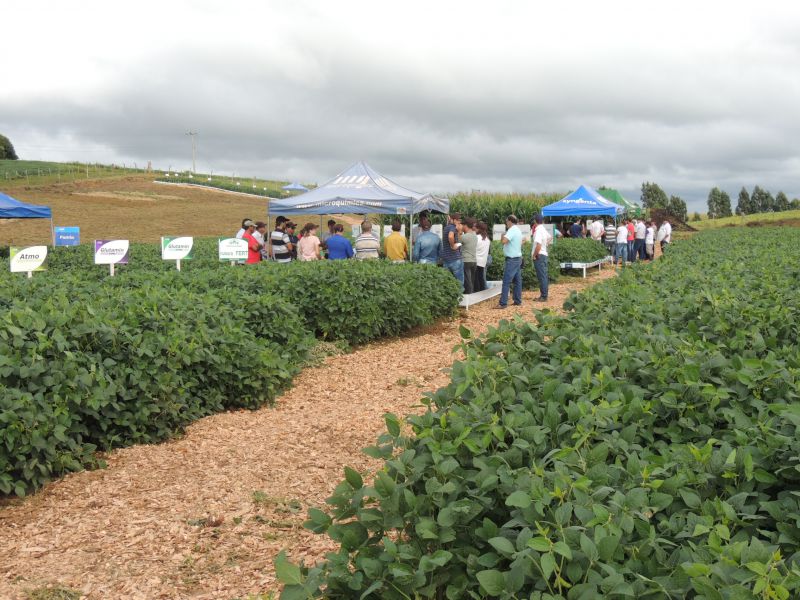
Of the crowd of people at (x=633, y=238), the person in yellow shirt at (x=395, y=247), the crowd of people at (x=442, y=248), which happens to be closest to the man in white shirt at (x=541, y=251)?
the crowd of people at (x=442, y=248)

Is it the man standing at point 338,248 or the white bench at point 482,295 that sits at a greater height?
the man standing at point 338,248

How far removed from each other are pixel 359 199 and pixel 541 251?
4.35m

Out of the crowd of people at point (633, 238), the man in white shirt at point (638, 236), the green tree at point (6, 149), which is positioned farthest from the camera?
the green tree at point (6, 149)

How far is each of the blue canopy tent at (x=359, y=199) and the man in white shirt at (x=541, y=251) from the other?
279 cm

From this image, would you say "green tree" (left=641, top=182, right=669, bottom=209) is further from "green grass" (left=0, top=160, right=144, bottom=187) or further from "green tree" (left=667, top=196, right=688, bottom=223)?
"green grass" (left=0, top=160, right=144, bottom=187)

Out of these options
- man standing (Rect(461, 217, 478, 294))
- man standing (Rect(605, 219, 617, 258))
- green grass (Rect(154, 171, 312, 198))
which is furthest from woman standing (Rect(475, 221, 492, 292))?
green grass (Rect(154, 171, 312, 198))

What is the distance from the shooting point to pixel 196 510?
4.59m

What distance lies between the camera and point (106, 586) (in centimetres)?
372

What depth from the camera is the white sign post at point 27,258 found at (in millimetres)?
10055

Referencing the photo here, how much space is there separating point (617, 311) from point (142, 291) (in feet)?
15.5

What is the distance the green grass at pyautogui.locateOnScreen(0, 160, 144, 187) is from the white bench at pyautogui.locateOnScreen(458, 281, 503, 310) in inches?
2328

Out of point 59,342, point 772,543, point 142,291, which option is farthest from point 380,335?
point 772,543

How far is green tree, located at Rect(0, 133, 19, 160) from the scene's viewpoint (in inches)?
3548

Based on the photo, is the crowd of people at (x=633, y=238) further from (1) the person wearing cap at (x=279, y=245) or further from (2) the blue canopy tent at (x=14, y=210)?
(2) the blue canopy tent at (x=14, y=210)
